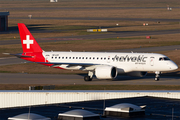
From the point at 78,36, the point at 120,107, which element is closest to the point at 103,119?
the point at 120,107

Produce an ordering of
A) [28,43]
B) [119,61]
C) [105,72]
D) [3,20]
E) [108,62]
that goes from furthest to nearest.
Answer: [3,20], [28,43], [108,62], [119,61], [105,72]

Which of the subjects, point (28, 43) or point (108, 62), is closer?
point (108, 62)

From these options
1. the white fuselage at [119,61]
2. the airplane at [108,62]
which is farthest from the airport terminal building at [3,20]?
the white fuselage at [119,61]

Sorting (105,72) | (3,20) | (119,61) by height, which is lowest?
(105,72)

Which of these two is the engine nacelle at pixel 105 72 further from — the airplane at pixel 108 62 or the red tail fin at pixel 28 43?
the red tail fin at pixel 28 43

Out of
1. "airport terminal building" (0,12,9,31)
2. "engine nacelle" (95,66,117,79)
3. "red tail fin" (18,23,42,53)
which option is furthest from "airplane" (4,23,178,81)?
"airport terminal building" (0,12,9,31)

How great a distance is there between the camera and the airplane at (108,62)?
199 ft

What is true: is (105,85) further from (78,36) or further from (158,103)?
(78,36)

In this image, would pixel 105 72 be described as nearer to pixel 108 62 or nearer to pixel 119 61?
pixel 108 62

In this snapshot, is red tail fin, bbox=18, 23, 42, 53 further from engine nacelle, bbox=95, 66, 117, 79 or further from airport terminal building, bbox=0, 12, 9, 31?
airport terminal building, bbox=0, 12, 9, 31

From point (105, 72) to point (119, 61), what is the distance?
334 centimetres

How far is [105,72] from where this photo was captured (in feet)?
197

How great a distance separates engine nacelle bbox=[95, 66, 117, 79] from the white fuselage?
4.83 ft

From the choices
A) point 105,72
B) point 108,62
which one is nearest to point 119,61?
point 108,62
